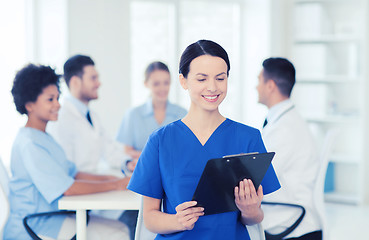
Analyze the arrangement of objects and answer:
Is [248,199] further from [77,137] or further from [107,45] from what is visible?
[107,45]

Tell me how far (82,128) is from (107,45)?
154 cm

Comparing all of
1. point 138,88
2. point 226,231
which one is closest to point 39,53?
point 138,88

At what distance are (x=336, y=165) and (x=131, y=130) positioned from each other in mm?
2798

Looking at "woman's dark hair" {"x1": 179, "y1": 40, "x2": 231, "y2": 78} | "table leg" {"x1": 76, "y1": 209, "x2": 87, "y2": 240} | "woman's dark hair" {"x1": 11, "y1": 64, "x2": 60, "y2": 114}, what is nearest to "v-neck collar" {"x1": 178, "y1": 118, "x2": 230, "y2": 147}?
"woman's dark hair" {"x1": 179, "y1": 40, "x2": 231, "y2": 78}

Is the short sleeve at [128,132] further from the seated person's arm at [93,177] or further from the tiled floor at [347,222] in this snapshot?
the tiled floor at [347,222]

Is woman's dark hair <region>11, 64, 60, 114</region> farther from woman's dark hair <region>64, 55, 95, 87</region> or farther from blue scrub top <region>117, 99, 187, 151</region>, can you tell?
blue scrub top <region>117, 99, 187, 151</region>

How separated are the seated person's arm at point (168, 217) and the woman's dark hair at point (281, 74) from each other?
130 cm

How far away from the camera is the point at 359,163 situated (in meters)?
5.09

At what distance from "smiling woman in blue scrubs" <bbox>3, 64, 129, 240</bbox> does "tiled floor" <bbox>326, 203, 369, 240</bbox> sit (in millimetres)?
2321

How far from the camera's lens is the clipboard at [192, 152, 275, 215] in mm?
1495

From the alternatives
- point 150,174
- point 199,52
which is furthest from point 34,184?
point 199,52

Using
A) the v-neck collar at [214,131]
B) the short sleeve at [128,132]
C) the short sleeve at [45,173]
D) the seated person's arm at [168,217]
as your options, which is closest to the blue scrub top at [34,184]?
the short sleeve at [45,173]

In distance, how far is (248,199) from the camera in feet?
5.28

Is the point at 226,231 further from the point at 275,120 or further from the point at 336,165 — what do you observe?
the point at 336,165
